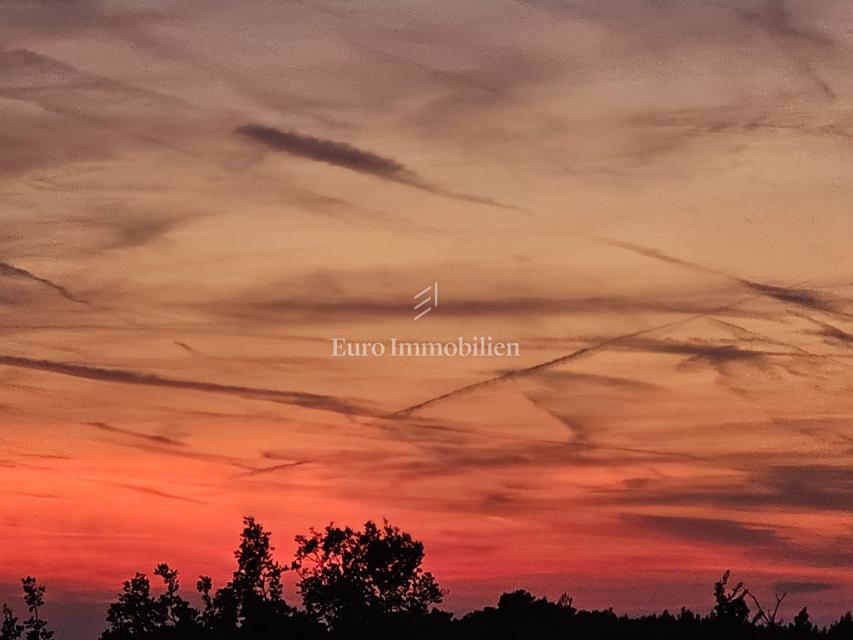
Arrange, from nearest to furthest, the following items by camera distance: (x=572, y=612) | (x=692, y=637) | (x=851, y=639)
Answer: (x=851, y=639)
(x=692, y=637)
(x=572, y=612)

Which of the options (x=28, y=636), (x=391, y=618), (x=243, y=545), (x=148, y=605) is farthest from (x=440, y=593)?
(x=28, y=636)

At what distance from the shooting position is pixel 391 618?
82.5 metres

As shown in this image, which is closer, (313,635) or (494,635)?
(494,635)

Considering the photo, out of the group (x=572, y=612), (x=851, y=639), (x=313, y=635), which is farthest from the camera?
(x=313, y=635)

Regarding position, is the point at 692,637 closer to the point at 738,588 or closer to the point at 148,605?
the point at 738,588

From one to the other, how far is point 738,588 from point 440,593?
1090 inches

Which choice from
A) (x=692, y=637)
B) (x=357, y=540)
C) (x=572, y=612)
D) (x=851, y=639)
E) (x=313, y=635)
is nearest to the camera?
(x=851, y=639)

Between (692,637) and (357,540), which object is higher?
(357,540)

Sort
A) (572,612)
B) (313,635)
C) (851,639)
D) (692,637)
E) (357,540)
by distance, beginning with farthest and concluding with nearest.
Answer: (357,540) → (313,635) → (572,612) → (692,637) → (851,639)

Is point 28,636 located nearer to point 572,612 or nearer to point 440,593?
point 440,593

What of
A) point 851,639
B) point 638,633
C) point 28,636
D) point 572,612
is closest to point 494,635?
point 572,612

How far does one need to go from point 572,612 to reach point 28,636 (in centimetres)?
3350

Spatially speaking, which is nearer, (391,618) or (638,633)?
(638,633)

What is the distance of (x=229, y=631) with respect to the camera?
83062 millimetres
